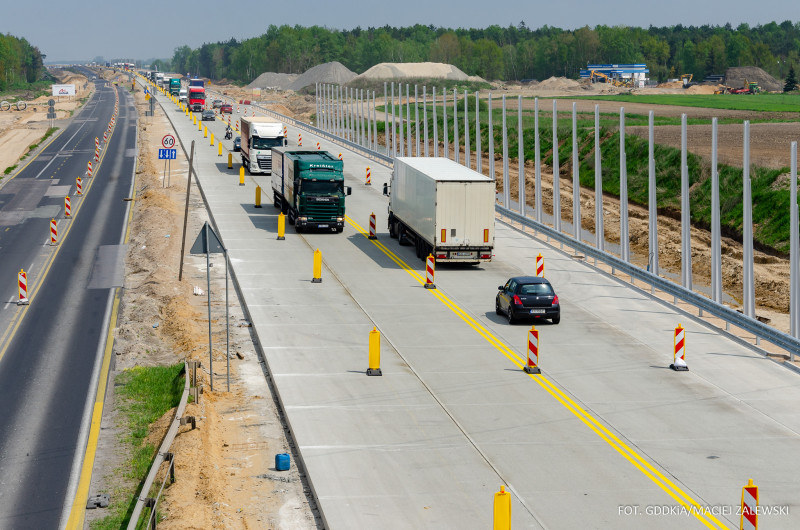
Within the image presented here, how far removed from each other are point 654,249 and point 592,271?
13.7 ft

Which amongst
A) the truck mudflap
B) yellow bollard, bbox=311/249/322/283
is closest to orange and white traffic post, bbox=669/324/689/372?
the truck mudflap

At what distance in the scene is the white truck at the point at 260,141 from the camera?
6825cm

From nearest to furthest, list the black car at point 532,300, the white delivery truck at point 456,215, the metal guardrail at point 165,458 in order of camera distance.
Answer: the metal guardrail at point 165,458 → the black car at point 532,300 → the white delivery truck at point 456,215

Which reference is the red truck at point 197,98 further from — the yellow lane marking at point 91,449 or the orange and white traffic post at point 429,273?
the yellow lane marking at point 91,449

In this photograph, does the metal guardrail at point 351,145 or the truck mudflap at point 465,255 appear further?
the metal guardrail at point 351,145

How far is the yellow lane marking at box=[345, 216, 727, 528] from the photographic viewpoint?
1777 centimetres

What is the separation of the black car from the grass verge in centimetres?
1002

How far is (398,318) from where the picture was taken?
32.8 meters

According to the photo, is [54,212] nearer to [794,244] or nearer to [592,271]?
[592,271]

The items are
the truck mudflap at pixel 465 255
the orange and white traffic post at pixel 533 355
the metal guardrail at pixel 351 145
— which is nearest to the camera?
the orange and white traffic post at pixel 533 355

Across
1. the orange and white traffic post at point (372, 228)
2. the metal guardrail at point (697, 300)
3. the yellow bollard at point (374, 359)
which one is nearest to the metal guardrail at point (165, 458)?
the yellow bollard at point (374, 359)

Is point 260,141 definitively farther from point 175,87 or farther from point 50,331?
point 175,87

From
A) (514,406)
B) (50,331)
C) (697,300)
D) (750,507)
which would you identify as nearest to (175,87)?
(50,331)

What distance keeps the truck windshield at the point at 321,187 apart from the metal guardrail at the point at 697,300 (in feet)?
31.0
